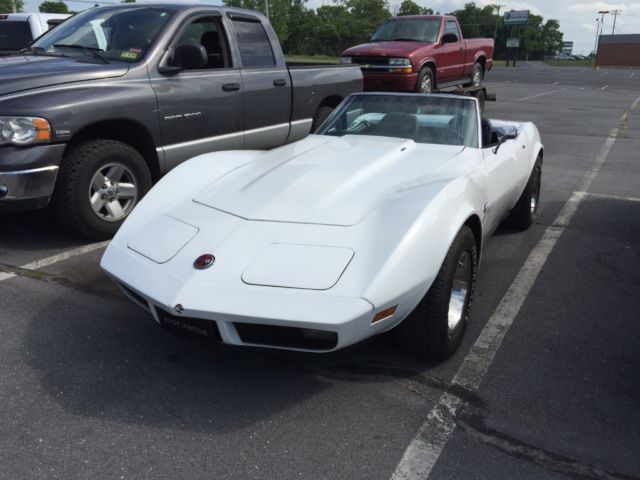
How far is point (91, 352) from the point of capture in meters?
3.15

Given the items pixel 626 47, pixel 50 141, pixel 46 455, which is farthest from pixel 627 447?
pixel 626 47

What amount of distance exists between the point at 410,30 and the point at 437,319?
11.6 metres

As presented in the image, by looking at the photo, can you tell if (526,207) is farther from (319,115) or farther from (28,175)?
(28,175)

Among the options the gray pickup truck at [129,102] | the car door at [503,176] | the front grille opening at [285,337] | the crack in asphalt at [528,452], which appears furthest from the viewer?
the gray pickup truck at [129,102]

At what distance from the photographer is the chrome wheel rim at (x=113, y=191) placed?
4.79 m

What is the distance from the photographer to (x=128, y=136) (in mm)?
5086

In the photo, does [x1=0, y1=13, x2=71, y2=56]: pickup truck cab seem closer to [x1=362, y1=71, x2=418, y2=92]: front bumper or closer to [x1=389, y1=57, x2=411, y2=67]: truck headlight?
[x1=362, y1=71, x2=418, y2=92]: front bumper

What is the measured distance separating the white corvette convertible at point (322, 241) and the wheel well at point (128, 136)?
47.7 inches

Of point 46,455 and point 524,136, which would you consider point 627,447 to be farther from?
point 524,136

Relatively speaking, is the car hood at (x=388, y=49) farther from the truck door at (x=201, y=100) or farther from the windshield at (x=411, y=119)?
the windshield at (x=411, y=119)

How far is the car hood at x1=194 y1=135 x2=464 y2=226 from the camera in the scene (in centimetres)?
306

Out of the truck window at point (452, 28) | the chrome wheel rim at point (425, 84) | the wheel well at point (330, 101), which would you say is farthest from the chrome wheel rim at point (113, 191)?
the truck window at point (452, 28)

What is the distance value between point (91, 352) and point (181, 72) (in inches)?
120

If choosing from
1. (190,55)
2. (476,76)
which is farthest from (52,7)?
(190,55)
